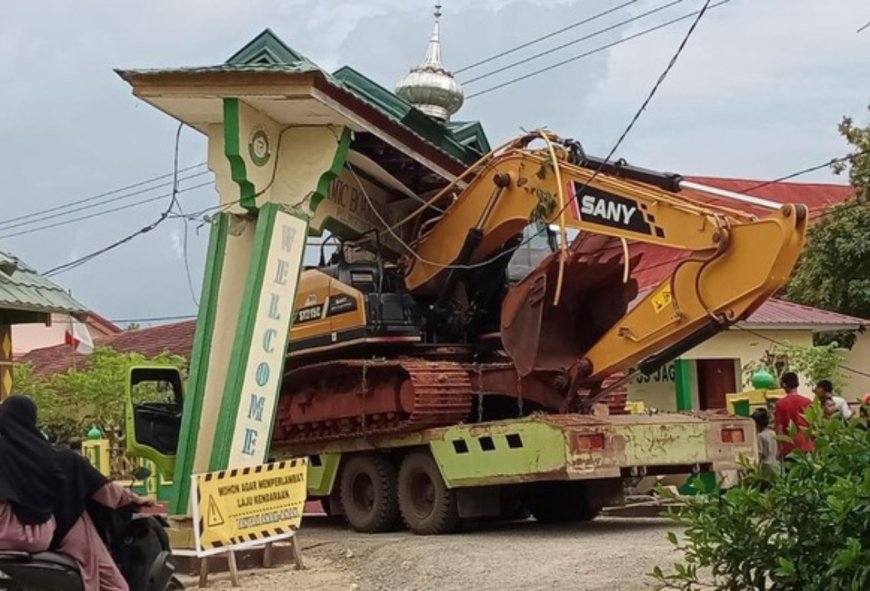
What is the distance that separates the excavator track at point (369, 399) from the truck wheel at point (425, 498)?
424mm

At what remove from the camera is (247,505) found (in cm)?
1055

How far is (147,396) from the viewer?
19.6 meters

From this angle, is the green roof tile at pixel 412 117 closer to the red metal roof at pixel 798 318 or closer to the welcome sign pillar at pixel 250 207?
the welcome sign pillar at pixel 250 207

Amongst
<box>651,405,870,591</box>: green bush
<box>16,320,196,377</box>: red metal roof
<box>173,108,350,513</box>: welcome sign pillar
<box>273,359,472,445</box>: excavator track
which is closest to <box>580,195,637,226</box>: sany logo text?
<box>273,359,472,445</box>: excavator track

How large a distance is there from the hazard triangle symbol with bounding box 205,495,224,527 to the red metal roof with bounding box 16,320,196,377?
71.9 ft

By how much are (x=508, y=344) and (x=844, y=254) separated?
60.1 ft

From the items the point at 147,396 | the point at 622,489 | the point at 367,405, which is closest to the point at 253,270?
the point at 367,405

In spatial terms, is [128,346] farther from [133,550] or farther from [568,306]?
[133,550]

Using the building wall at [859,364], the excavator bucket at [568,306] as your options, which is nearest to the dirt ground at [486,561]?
the excavator bucket at [568,306]

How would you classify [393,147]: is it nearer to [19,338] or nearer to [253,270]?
[253,270]

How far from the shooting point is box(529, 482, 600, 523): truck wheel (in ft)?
45.8

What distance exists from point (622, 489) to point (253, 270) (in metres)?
4.82

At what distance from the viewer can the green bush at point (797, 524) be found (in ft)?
17.2

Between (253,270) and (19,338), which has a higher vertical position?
(19,338)
